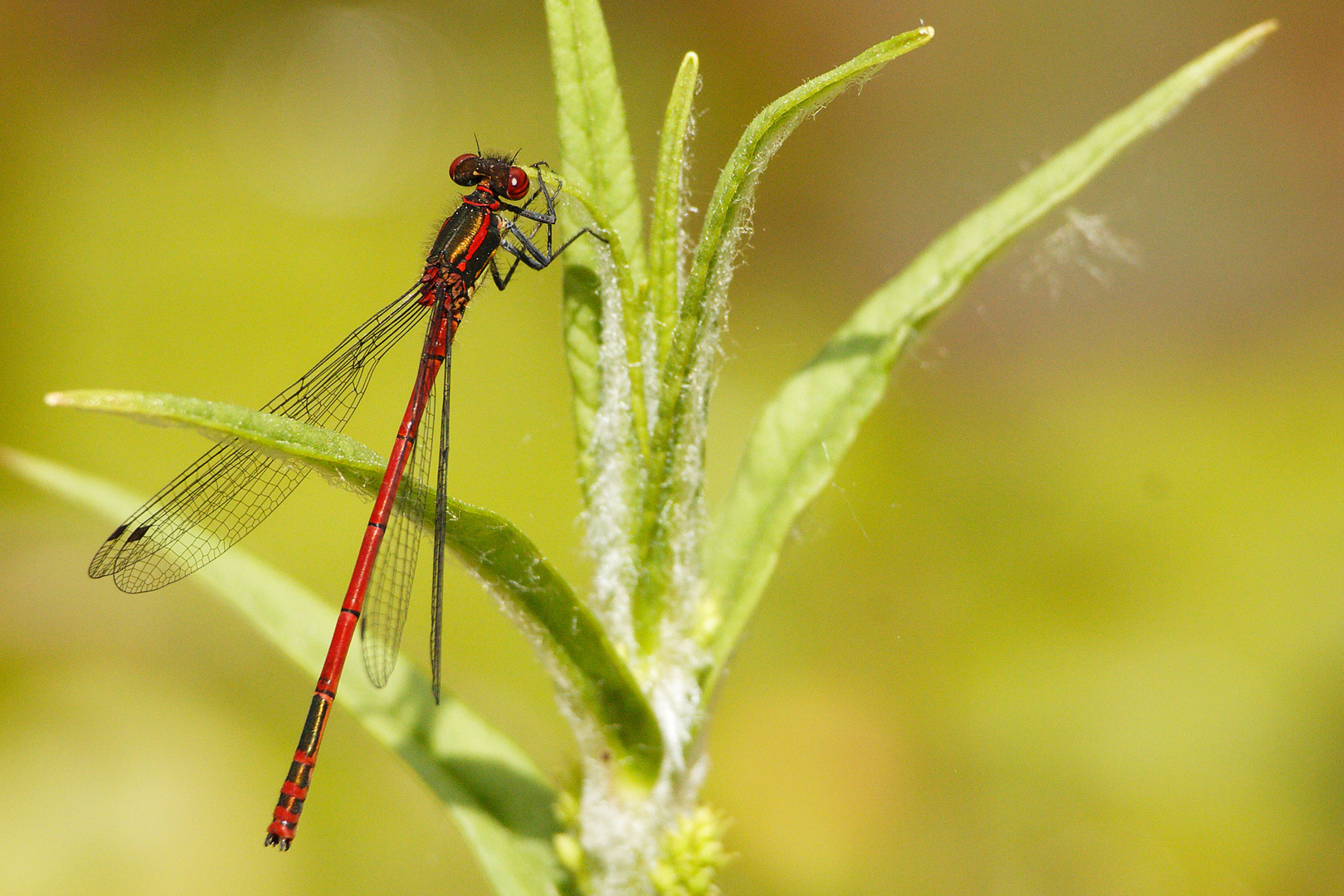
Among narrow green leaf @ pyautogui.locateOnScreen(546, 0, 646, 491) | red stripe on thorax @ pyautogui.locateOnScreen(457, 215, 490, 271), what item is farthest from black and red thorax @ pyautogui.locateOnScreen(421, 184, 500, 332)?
narrow green leaf @ pyautogui.locateOnScreen(546, 0, 646, 491)

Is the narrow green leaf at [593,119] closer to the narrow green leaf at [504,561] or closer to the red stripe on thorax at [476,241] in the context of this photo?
the narrow green leaf at [504,561]

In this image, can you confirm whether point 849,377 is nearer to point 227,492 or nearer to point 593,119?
point 593,119

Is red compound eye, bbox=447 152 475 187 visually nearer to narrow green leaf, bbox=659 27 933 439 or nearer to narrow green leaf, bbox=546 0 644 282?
narrow green leaf, bbox=546 0 644 282

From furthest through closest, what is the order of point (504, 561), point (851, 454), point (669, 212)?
1. point (851, 454)
2. point (669, 212)
3. point (504, 561)

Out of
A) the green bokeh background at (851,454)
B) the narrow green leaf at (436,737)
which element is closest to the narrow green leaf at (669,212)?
the narrow green leaf at (436,737)

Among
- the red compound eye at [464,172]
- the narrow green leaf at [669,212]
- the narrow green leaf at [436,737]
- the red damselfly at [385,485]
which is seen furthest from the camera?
the red compound eye at [464,172]

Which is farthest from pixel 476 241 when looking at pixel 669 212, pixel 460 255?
pixel 669 212
